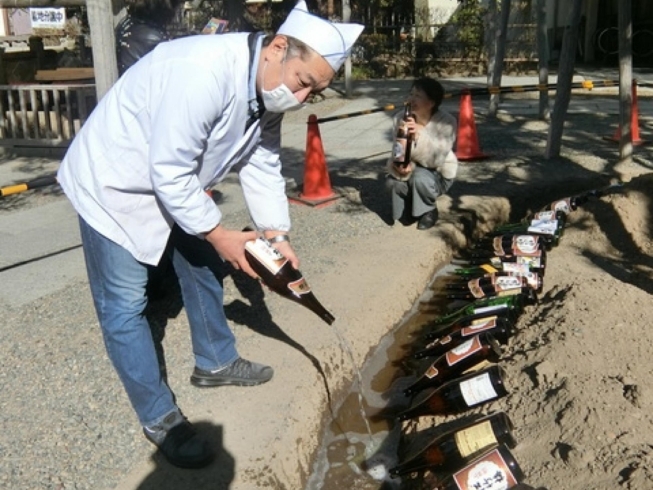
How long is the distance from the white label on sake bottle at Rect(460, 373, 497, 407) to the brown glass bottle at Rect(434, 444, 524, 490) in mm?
743

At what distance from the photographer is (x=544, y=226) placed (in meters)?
6.30

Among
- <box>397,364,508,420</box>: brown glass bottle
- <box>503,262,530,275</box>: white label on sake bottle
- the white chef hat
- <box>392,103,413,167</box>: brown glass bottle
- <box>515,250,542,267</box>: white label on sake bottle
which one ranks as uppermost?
the white chef hat

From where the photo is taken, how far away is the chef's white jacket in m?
2.80

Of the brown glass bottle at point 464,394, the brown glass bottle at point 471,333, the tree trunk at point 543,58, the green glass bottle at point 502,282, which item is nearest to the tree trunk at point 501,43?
the tree trunk at point 543,58

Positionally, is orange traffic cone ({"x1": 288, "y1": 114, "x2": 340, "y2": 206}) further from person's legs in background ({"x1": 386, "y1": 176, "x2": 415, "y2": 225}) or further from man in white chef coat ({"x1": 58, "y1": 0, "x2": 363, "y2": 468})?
man in white chef coat ({"x1": 58, "y1": 0, "x2": 363, "y2": 468})

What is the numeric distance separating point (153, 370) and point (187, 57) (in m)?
1.37

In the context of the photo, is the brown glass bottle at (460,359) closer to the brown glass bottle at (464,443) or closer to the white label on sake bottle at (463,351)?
the white label on sake bottle at (463,351)

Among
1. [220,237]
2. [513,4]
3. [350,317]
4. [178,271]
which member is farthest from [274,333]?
[513,4]

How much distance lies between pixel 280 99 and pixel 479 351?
2025 millimetres

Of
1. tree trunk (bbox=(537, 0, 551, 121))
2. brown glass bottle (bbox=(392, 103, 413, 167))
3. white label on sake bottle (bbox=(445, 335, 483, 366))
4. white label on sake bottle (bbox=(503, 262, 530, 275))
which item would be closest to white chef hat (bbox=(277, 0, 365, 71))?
white label on sake bottle (bbox=(445, 335, 483, 366))

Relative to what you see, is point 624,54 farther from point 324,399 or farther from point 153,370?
point 153,370

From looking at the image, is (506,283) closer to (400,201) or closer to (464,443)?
(400,201)

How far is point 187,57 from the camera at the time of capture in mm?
2852

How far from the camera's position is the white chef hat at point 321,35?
2.79 meters
